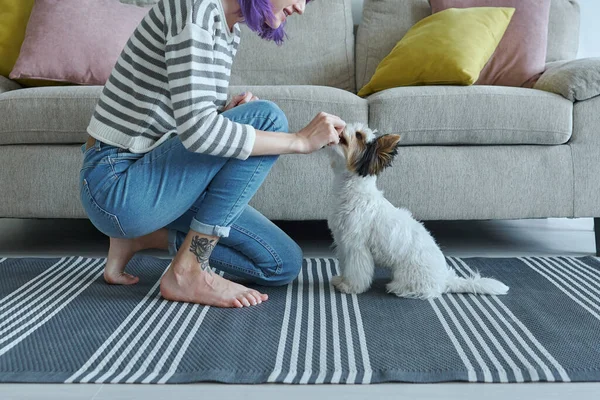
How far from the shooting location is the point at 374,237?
1972mm

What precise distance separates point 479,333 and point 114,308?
98 cm

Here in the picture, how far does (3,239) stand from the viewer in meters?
2.92

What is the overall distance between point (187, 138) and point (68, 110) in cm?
98

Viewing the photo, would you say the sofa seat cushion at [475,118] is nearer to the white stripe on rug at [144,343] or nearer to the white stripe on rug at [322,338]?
the white stripe on rug at [322,338]

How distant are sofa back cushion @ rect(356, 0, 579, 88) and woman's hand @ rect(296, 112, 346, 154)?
1637 mm

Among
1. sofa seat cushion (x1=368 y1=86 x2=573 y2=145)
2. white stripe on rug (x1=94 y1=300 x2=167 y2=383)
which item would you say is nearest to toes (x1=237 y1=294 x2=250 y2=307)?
white stripe on rug (x1=94 y1=300 x2=167 y2=383)

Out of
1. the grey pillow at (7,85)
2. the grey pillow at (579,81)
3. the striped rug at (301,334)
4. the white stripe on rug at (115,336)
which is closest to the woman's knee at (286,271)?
the striped rug at (301,334)

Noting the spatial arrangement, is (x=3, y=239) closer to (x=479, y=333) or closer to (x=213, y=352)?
(x=213, y=352)

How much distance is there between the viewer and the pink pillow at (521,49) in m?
3.06

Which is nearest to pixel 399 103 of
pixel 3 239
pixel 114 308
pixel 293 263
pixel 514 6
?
pixel 293 263

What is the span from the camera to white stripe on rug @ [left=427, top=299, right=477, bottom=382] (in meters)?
1.44

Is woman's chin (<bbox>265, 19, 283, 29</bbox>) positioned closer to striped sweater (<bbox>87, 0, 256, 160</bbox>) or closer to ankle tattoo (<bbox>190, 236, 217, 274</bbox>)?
striped sweater (<bbox>87, 0, 256, 160</bbox>)

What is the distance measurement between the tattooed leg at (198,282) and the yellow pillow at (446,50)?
52.9 inches

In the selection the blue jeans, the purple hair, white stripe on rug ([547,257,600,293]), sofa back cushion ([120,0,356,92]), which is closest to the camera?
the purple hair
